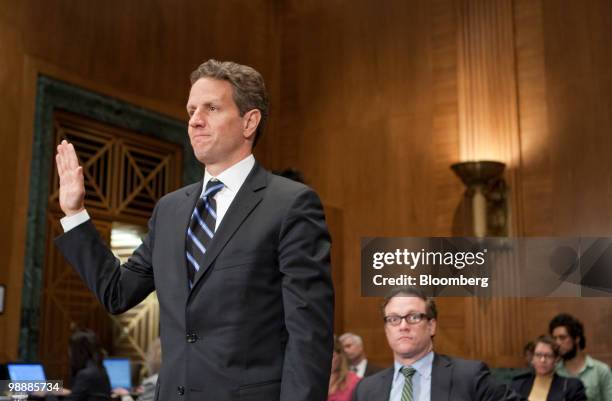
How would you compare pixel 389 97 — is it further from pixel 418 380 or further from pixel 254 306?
pixel 254 306

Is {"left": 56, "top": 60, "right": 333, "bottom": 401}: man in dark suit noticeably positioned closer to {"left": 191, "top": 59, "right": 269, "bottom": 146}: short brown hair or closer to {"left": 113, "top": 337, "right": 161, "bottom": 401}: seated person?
{"left": 191, "top": 59, "right": 269, "bottom": 146}: short brown hair

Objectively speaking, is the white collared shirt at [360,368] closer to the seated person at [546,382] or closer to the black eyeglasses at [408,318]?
the seated person at [546,382]

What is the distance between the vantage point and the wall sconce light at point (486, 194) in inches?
306

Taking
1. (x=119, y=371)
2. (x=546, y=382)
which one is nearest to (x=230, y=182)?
(x=546, y=382)

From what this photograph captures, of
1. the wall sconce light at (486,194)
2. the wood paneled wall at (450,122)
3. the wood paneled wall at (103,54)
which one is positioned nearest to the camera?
the wood paneled wall at (103,54)

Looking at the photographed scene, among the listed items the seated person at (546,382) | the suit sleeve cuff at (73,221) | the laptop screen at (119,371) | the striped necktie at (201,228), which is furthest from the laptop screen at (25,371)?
the striped necktie at (201,228)

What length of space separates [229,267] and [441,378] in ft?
5.48

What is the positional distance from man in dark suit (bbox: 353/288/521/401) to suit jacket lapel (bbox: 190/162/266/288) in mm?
1494

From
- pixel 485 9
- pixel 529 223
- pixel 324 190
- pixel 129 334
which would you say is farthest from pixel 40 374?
pixel 485 9

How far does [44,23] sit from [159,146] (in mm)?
1612

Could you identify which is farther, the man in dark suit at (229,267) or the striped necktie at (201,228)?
the striped necktie at (201,228)

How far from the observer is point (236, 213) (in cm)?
183

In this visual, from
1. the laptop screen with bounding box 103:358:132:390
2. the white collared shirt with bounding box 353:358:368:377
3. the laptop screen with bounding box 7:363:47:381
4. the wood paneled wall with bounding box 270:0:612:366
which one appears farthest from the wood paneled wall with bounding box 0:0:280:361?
the white collared shirt with bounding box 353:358:368:377

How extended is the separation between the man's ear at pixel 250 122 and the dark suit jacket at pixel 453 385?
163cm
